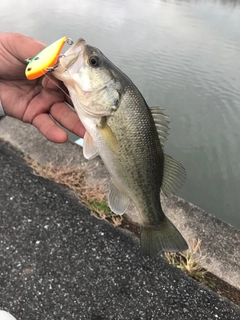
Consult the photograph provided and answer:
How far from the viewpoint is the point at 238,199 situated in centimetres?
520

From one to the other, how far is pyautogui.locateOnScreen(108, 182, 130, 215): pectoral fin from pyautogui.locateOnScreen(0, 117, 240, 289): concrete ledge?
1.34m

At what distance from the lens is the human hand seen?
2562 millimetres

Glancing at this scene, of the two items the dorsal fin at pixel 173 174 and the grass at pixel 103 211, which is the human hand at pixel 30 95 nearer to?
the dorsal fin at pixel 173 174

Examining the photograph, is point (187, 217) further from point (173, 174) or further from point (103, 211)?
point (173, 174)

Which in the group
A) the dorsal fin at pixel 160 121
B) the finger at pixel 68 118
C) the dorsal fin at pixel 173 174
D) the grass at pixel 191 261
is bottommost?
the grass at pixel 191 261

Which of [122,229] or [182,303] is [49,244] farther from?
[182,303]

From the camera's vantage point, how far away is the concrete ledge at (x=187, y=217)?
3152 millimetres

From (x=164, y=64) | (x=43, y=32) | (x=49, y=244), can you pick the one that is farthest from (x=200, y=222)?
(x=43, y=32)

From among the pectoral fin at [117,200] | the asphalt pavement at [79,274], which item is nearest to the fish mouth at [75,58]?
the pectoral fin at [117,200]

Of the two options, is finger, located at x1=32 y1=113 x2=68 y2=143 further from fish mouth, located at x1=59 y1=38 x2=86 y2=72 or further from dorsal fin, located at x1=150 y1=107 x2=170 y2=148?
dorsal fin, located at x1=150 y1=107 x2=170 y2=148

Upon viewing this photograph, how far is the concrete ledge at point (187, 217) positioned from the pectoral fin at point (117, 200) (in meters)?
1.34

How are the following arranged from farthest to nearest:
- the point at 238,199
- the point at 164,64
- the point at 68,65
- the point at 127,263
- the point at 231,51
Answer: the point at 231,51 < the point at 164,64 < the point at 238,199 < the point at 127,263 < the point at 68,65

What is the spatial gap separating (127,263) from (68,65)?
194 cm

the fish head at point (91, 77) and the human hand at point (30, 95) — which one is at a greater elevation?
the fish head at point (91, 77)
